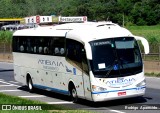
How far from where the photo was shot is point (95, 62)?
1655cm

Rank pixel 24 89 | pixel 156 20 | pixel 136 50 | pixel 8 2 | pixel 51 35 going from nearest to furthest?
pixel 136 50 < pixel 51 35 < pixel 24 89 < pixel 156 20 < pixel 8 2

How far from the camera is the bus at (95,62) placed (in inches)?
648

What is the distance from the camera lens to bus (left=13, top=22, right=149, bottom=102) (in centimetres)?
1647

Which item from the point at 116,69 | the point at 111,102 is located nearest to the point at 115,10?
the point at 111,102

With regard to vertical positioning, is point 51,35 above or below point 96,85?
above

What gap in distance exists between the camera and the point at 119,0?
12675 centimetres

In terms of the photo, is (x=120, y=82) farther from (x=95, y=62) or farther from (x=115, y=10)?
(x=115, y=10)

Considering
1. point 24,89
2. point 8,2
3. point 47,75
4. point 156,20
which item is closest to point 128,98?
point 47,75

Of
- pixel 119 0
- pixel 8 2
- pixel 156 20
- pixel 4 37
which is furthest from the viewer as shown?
pixel 8 2

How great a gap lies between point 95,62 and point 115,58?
2.35 ft

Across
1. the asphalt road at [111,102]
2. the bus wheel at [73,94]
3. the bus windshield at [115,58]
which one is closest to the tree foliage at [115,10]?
the asphalt road at [111,102]

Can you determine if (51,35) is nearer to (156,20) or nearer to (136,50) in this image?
(136,50)

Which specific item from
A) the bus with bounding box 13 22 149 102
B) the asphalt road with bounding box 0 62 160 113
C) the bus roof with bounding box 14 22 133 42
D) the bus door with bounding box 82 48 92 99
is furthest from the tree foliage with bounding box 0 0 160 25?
the bus door with bounding box 82 48 92 99

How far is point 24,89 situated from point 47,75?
14.7ft
